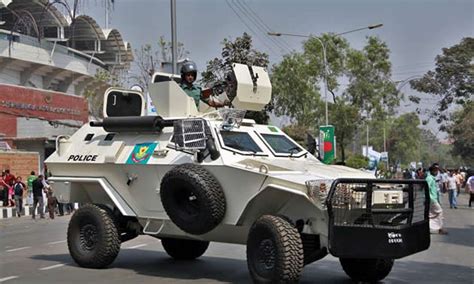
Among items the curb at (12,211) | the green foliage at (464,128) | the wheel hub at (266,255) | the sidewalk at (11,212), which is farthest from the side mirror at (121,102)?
the green foliage at (464,128)

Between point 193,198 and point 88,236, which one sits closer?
point 193,198

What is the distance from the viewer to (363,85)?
4231 cm

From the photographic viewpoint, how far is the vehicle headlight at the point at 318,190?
809cm

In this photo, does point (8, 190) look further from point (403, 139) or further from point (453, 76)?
point (403, 139)

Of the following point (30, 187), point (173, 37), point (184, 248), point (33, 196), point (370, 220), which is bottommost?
point (184, 248)

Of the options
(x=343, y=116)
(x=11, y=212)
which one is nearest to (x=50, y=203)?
(x=11, y=212)

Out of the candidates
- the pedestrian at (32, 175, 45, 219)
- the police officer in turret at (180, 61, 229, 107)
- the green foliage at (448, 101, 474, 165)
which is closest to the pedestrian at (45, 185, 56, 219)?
the pedestrian at (32, 175, 45, 219)

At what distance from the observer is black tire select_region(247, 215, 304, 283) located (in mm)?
8023

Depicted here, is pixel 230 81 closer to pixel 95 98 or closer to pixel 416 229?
pixel 416 229

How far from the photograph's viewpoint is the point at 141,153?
10.4 meters

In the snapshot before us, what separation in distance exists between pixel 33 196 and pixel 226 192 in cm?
1752

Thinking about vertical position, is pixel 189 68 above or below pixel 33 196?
above

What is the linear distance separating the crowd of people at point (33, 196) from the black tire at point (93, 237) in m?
12.6

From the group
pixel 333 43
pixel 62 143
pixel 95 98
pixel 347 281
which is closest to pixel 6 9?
pixel 95 98
